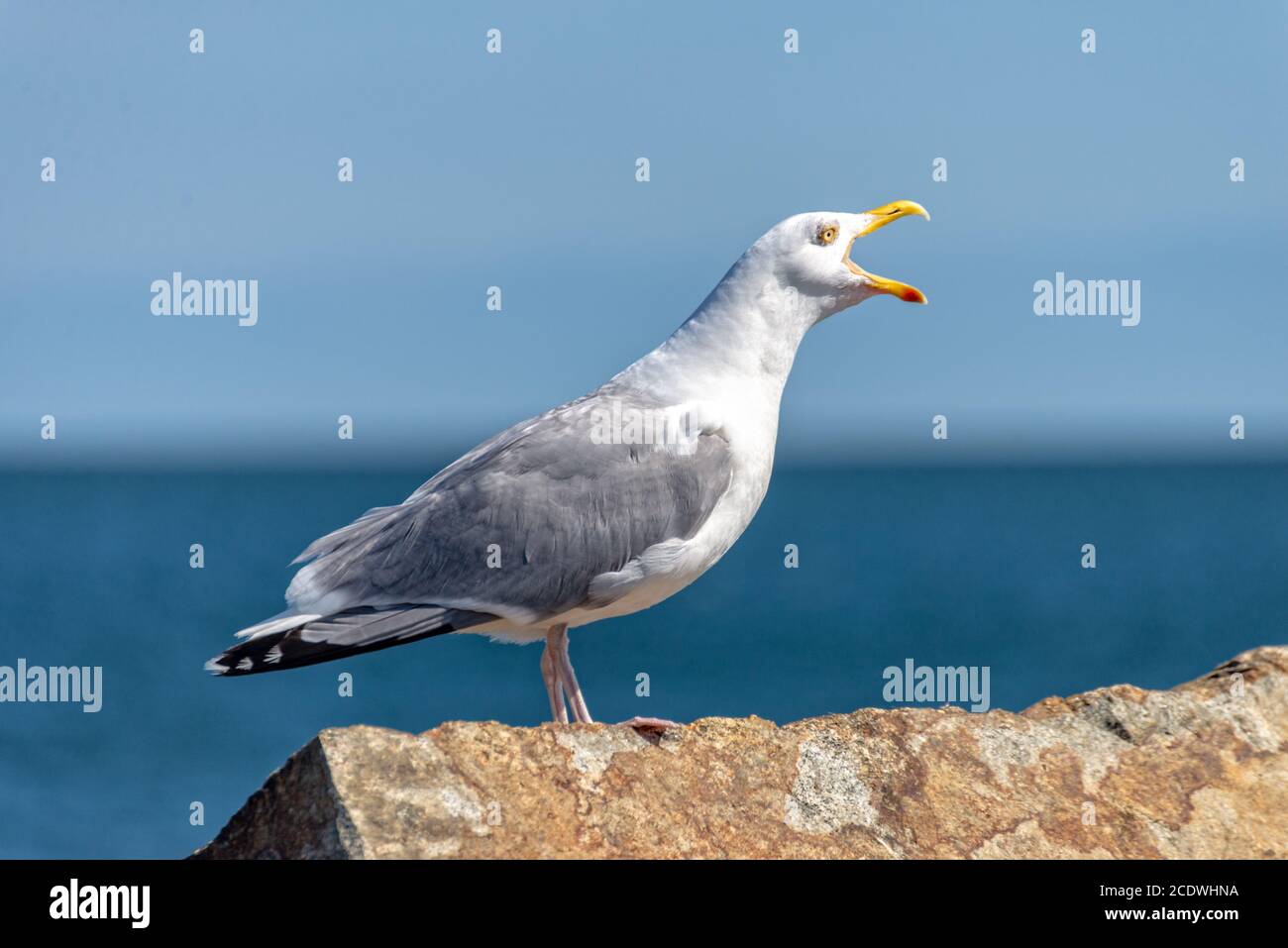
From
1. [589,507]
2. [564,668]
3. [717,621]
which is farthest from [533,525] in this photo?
[717,621]

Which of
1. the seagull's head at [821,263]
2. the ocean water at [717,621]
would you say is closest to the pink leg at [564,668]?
the seagull's head at [821,263]

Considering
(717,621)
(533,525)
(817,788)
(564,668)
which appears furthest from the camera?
(717,621)

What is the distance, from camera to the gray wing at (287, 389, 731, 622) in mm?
7203

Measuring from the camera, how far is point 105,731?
25.3 metres

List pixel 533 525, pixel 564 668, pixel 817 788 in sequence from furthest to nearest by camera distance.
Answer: pixel 564 668
pixel 533 525
pixel 817 788

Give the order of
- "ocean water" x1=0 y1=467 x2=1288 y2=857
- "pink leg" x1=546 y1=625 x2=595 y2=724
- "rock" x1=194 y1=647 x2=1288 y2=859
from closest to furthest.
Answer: "rock" x1=194 y1=647 x2=1288 y2=859 → "pink leg" x1=546 y1=625 x2=595 y2=724 → "ocean water" x1=0 y1=467 x2=1288 y2=857

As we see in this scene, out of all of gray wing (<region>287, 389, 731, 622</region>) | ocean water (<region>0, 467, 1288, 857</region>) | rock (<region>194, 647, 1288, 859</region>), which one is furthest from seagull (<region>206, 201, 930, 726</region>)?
ocean water (<region>0, 467, 1288, 857</region>)

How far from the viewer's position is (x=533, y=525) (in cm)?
731

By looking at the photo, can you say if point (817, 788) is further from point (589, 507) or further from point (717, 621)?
point (717, 621)

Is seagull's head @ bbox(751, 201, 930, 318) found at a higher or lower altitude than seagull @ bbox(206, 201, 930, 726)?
higher

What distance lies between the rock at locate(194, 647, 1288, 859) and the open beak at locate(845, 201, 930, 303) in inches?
86.3

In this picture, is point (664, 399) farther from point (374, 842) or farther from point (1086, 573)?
point (1086, 573)

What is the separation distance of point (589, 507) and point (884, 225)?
236cm

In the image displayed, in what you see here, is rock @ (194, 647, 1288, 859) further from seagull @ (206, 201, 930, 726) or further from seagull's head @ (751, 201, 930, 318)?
seagull's head @ (751, 201, 930, 318)
